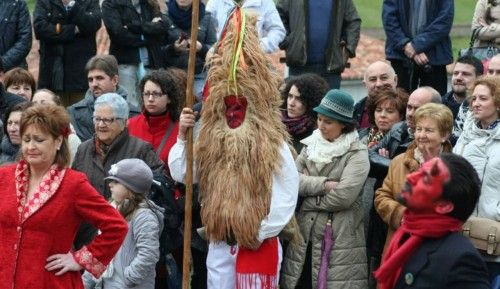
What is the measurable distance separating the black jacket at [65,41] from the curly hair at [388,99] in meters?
3.67

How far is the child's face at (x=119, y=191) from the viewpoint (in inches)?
340

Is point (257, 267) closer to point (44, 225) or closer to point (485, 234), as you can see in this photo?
point (485, 234)

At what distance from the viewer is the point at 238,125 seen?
855 cm

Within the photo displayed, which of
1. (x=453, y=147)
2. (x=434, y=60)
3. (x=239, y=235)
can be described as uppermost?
(x=434, y=60)

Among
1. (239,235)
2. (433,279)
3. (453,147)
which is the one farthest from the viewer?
(453,147)

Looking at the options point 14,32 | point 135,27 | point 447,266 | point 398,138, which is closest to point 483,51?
point 398,138

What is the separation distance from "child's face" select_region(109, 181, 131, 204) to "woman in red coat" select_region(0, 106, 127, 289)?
1.13 meters

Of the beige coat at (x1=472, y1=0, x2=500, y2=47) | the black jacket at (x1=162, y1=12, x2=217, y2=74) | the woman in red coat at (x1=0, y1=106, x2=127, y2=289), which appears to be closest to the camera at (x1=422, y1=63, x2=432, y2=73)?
the beige coat at (x1=472, y1=0, x2=500, y2=47)

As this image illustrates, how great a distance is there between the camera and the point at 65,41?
1268cm

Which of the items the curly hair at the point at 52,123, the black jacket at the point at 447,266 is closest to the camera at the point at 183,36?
the curly hair at the point at 52,123

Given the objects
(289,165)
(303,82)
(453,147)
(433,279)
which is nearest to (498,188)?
(453,147)

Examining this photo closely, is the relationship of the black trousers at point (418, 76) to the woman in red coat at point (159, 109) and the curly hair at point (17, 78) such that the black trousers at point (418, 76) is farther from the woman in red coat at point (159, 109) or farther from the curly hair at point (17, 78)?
the curly hair at point (17, 78)

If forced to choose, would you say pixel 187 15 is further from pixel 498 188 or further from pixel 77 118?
pixel 498 188

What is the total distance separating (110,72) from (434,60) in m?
3.27
